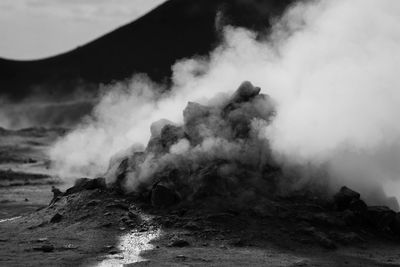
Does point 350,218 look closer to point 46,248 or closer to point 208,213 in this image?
point 208,213

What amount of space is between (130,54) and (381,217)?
4268cm

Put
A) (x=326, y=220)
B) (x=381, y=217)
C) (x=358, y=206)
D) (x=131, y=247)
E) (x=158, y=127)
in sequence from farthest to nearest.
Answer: (x=158, y=127) → (x=358, y=206) → (x=381, y=217) → (x=326, y=220) → (x=131, y=247)

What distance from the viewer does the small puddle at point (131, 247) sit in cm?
1124

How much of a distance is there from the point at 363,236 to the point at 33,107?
139ft

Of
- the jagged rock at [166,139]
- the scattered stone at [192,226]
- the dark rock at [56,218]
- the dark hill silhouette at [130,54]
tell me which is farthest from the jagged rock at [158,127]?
the dark hill silhouette at [130,54]

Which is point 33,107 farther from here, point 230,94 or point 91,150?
point 230,94

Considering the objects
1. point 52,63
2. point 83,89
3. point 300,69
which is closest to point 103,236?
point 300,69

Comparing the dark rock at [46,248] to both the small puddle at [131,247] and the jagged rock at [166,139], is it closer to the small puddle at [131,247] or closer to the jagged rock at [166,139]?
the small puddle at [131,247]

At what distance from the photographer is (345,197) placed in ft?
44.8

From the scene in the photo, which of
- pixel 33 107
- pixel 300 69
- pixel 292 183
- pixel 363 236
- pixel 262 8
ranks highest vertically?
pixel 262 8

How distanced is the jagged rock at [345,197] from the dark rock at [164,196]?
298 cm

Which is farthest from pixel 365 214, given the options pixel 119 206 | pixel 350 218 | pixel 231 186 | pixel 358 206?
pixel 119 206

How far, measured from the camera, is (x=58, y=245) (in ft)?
40.1

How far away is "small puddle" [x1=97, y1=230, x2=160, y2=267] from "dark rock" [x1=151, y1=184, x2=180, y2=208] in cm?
95
